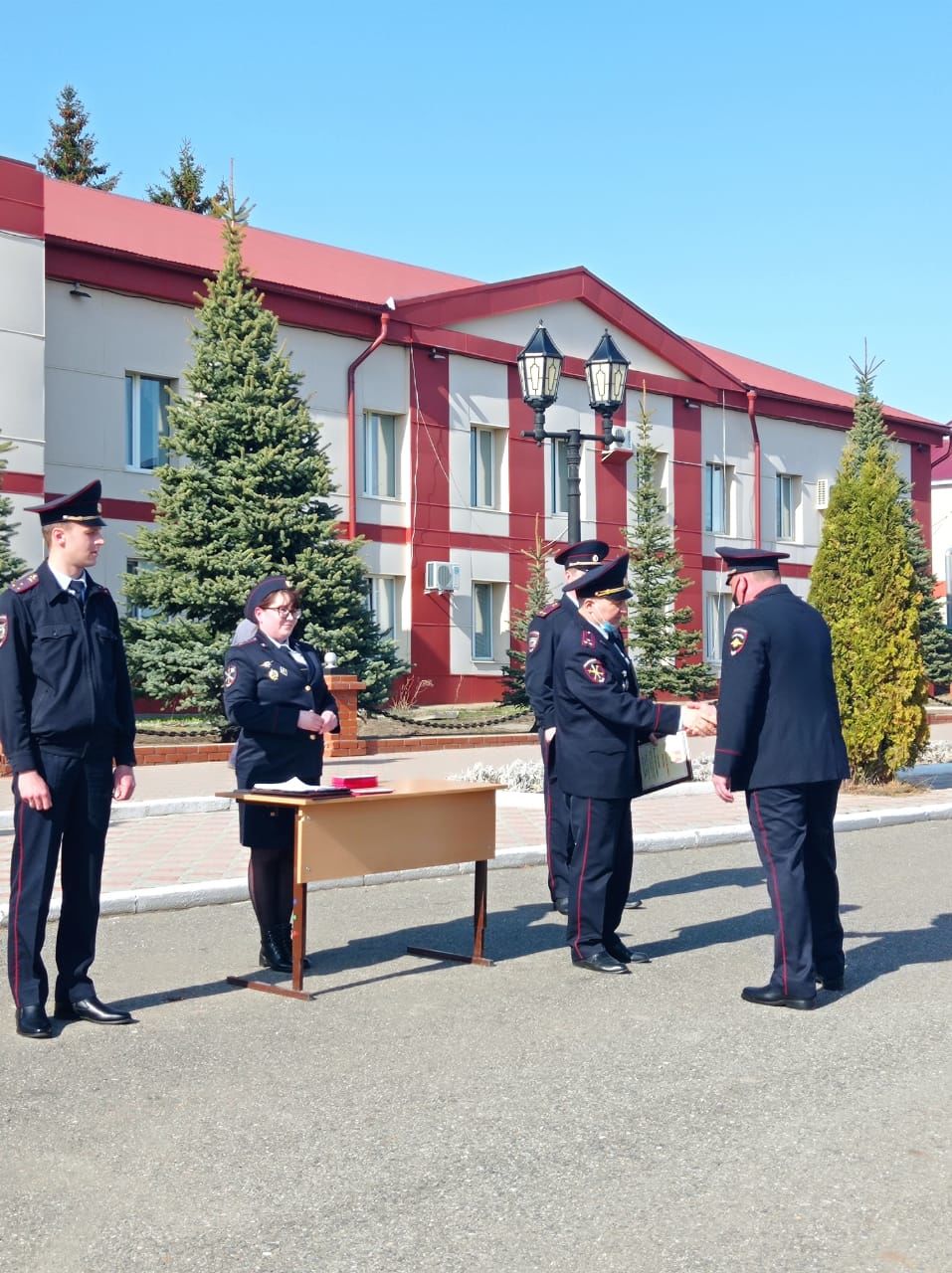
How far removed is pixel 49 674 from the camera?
619cm

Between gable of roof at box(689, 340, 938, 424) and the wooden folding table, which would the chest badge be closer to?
the wooden folding table

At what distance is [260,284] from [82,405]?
13.8 feet

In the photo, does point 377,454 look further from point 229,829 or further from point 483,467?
point 229,829

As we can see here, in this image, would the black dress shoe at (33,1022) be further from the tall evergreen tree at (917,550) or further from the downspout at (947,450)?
the downspout at (947,450)

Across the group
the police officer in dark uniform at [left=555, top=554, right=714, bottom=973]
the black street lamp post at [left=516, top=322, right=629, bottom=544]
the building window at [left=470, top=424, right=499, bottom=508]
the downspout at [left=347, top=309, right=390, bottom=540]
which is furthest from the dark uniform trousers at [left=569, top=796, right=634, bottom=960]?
the building window at [left=470, top=424, right=499, bottom=508]

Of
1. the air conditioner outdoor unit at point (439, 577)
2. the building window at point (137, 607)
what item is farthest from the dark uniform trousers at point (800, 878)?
the air conditioner outdoor unit at point (439, 577)

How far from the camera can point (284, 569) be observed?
72.4 ft

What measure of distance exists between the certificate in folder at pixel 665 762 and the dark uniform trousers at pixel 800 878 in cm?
60

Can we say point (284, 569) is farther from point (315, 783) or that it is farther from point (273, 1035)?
point (273, 1035)

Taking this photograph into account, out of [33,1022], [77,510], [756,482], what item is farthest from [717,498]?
[33,1022]

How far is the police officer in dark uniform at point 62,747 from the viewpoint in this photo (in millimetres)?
6148

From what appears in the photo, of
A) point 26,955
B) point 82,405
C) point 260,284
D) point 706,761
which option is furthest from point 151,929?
point 260,284

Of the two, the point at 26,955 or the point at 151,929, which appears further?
the point at 151,929

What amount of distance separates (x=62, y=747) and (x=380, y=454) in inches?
969
